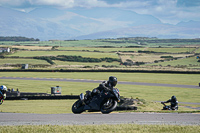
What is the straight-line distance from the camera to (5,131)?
1702 centimetres

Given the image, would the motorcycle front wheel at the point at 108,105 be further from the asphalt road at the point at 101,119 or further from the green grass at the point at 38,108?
the green grass at the point at 38,108

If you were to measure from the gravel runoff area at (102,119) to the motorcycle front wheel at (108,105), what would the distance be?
8.13m

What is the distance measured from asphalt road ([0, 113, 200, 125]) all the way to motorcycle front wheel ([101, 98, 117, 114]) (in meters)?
8.13

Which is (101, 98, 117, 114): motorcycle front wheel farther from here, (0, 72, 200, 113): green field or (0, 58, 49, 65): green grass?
(0, 58, 49, 65): green grass

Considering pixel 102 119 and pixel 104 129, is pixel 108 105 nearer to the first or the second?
pixel 104 129

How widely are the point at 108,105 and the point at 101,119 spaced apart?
10094mm

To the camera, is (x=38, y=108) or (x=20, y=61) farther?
(x=20, y=61)

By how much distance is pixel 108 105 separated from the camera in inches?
495

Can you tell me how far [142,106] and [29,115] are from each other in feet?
36.5

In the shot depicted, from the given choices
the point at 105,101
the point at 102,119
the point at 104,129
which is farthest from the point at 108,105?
the point at 102,119

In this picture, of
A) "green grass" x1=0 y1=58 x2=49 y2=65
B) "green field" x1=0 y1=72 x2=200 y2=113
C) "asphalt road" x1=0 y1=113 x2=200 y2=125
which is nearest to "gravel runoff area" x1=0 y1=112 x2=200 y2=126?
"asphalt road" x1=0 y1=113 x2=200 y2=125

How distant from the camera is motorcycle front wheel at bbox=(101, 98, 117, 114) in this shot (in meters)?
12.5

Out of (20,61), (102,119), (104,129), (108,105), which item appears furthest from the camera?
(20,61)

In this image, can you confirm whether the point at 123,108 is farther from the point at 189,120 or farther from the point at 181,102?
the point at 181,102
